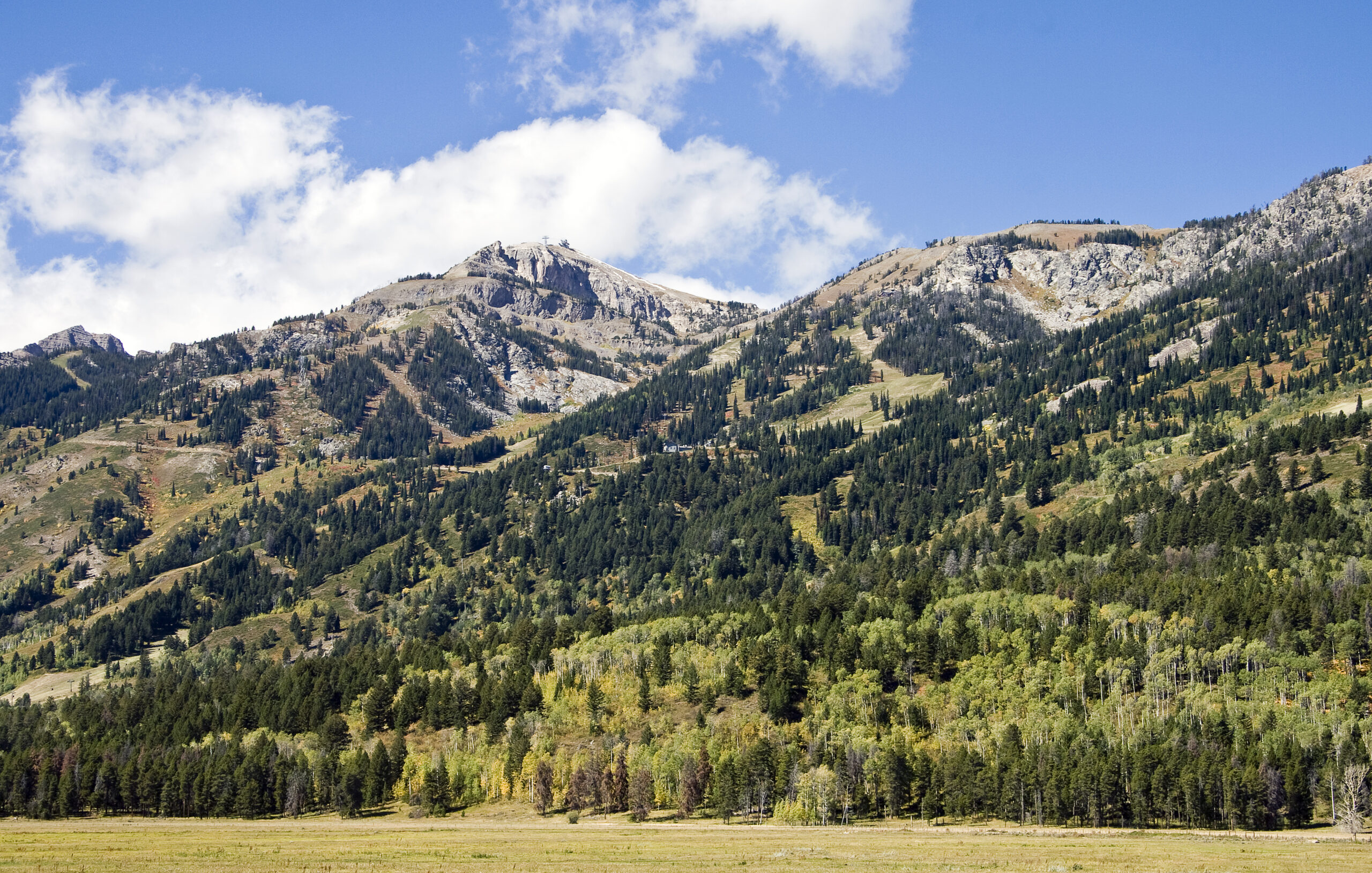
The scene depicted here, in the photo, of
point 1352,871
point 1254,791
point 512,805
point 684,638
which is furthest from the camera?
point 684,638

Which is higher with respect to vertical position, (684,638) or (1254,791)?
(684,638)

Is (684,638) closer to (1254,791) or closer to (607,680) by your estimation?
(607,680)

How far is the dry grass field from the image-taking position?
69.8m

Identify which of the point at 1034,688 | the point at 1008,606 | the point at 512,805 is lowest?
the point at 512,805

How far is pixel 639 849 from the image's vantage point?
83.1 m

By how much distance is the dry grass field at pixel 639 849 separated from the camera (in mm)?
69750

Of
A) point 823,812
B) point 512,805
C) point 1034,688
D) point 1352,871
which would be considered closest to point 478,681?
point 512,805

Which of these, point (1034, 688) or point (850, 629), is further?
point (850, 629)

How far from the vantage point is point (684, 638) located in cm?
17550

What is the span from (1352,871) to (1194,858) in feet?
34.1

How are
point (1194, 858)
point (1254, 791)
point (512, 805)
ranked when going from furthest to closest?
point (512, 805)
point (1254, 791)
point (1194, 858)

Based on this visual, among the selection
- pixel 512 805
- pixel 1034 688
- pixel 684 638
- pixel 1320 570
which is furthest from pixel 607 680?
pixel 1320 570

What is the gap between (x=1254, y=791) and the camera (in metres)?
99.6

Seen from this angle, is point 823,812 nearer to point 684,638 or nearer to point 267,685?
point 684,638
